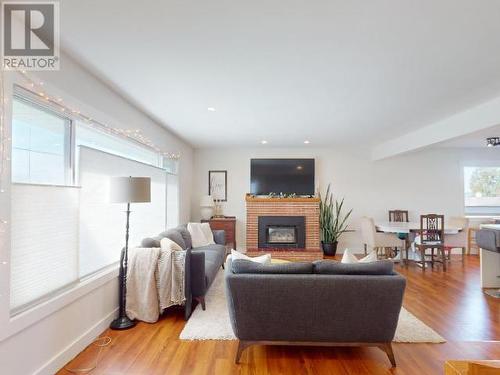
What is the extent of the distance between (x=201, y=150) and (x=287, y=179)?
2.28 meters

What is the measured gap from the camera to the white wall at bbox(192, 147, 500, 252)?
6.79 metres

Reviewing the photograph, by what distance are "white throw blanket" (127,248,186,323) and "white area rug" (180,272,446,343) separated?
32 cm

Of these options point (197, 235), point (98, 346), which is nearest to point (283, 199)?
point (197, 235)

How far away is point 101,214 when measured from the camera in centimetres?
302

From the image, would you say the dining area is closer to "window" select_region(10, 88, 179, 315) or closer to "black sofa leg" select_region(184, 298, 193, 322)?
"black sofa leg" select_region(184, 298, 193, 322)

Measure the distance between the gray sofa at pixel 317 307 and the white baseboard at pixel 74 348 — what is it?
4.63ft

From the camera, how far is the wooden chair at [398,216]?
21.5ft

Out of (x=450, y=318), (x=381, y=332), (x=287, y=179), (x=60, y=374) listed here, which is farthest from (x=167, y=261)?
(x=287, y=179)

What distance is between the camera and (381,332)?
2.30 metres

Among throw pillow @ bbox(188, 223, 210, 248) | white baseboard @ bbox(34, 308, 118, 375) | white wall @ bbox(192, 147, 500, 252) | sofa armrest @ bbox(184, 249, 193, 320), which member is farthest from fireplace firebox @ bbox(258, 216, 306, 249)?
white baseboard @ bbox(34, 308, 118, 375)

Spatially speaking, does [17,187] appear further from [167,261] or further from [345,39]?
[345,39]

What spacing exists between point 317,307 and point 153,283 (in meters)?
1.82

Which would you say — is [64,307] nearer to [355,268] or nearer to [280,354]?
[280,354]

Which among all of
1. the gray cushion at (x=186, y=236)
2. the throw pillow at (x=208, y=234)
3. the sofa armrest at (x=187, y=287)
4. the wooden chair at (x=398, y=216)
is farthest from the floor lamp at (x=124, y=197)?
the wooden chair at (x=398, y=216)
